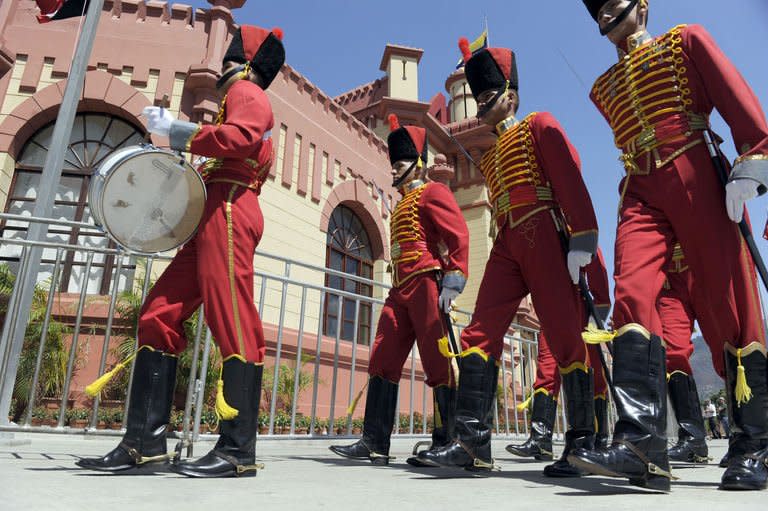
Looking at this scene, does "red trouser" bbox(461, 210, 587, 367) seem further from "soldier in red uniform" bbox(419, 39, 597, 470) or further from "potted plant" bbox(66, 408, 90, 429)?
"potted plant" bbox(66, 408, 90, 429)

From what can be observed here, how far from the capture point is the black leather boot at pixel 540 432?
13.7ft

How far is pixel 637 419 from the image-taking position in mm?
1964

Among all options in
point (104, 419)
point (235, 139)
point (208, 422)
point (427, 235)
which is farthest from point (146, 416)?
point (104, 419)

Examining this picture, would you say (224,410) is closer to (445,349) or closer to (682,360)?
(445,349)

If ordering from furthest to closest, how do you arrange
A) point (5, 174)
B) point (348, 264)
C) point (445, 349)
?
1. point (348, 264)
2. point (5, 174)
3. point (445, 349)

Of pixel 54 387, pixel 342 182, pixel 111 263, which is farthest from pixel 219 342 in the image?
pixel 342 182

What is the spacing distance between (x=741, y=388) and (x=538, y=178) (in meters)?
1.37

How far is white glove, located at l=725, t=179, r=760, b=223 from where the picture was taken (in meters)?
2.08

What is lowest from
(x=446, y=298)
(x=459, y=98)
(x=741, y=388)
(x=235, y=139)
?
(x=741, y=388)

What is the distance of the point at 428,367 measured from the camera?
352 cm

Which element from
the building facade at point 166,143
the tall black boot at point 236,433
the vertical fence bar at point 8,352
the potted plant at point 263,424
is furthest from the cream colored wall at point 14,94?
the tall black boot at point 236,433

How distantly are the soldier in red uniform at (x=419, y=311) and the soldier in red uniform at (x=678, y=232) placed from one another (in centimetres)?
131

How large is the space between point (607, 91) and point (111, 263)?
795 cm

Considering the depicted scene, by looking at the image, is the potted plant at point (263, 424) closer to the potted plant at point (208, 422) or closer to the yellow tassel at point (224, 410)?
the potted plant at point (208, 422)
